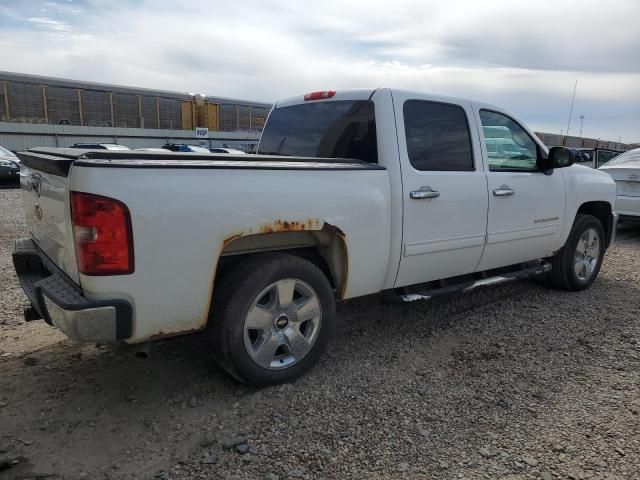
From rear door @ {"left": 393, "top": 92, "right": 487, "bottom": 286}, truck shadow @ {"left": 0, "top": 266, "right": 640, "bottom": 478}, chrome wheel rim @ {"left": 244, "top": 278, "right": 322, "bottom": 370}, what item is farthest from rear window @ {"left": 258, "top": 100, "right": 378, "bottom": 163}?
truck shadow @ {"left": 0, "top": 266, "right": 640, "bottom": 478}

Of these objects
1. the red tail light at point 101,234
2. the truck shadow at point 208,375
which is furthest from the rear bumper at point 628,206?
the red tail light at point 101,234

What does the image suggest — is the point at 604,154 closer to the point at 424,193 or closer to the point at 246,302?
the point at 424,193

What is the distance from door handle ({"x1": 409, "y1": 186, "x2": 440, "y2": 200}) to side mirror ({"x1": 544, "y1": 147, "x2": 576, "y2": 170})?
1.64 metres

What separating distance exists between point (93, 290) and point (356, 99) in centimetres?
234

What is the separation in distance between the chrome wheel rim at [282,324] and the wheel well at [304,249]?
25 cm

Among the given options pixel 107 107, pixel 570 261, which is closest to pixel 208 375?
pixel 570 261

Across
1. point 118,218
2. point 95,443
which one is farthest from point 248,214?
point 95,443

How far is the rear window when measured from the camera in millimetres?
3766

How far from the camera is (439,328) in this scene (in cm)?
434

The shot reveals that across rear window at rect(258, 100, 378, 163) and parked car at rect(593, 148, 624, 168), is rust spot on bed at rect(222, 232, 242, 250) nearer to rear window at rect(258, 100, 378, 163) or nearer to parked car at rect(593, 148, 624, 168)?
rear window at rect(258, 100, 378, 163)

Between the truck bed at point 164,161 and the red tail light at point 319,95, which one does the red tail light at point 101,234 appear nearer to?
the truck bed at point 164,161

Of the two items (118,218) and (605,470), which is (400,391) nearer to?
(605,470)

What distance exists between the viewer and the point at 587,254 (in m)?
5.63

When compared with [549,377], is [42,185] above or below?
above
